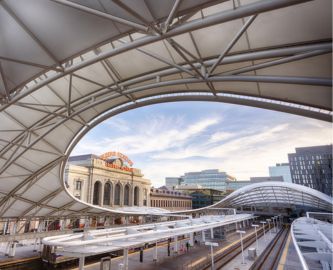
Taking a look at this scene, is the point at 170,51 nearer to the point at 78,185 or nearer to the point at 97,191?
the point at 78,185

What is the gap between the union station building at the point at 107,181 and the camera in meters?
57.7

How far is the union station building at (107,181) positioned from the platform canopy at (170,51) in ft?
139

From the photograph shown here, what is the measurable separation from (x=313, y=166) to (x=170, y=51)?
173 m

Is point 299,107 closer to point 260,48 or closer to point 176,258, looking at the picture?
point 260,48

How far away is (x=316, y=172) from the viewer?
147 m

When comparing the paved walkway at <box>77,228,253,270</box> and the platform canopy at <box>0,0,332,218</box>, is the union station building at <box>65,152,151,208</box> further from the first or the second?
the platform canopy at <box>0,0,332,218</box>

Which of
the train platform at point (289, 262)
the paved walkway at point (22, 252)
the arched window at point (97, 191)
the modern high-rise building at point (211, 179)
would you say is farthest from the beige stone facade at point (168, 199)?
the modern high-rise building at point (211, 179)

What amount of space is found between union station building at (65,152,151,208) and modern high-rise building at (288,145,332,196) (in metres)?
118

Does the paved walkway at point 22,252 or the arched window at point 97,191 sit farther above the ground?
the arched window at point 97,191

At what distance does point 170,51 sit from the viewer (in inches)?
470

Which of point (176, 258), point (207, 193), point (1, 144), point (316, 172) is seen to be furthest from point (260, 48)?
point (316, 172)

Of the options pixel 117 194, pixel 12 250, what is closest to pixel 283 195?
pixel 117 194

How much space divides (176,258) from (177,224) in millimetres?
5008

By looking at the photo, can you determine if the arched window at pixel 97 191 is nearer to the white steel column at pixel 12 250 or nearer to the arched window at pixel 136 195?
the arched window at pixel 136 195
